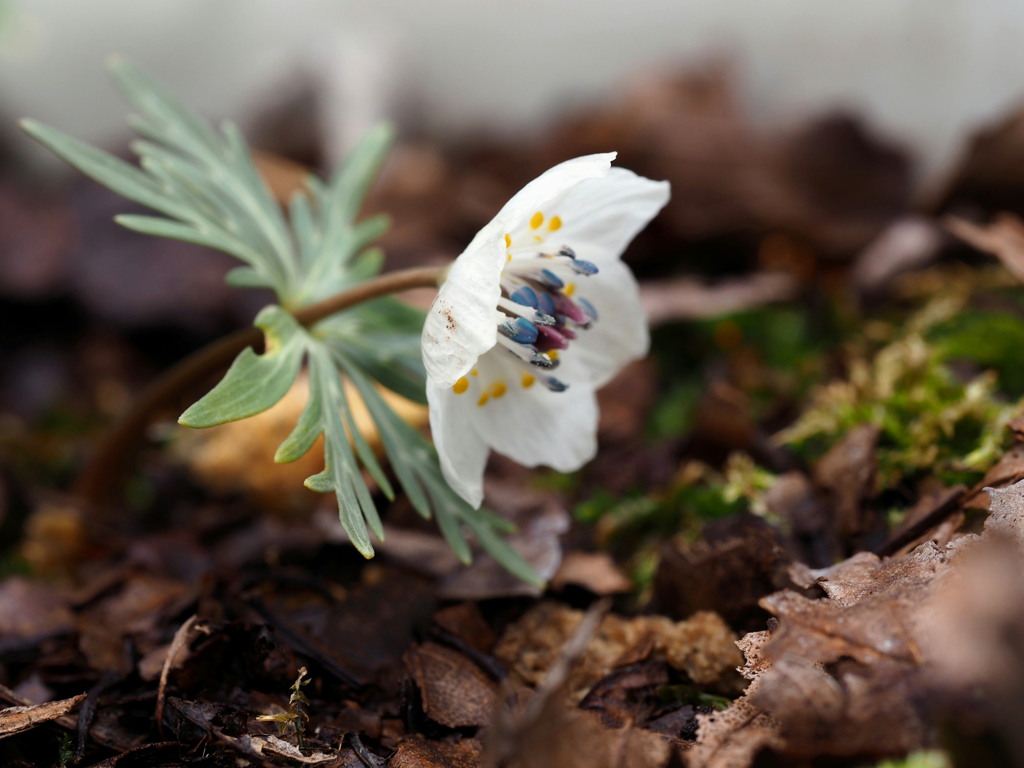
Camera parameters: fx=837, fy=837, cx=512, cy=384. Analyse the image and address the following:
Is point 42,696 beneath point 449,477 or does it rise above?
beneath

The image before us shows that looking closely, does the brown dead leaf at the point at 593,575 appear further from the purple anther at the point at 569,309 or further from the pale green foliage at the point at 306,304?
the purple anther at the point at 569,309

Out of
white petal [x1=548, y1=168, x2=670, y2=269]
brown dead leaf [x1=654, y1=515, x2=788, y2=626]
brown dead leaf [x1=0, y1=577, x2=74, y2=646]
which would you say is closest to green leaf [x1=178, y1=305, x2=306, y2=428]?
white petal [x1=548, y1=168, x2=670, y2=269]

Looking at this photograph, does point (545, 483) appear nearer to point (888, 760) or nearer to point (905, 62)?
point (888, 760)

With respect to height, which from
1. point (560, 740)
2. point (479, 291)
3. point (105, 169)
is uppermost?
point (105, 169)

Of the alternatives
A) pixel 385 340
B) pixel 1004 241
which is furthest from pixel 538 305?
pixel 1004 241

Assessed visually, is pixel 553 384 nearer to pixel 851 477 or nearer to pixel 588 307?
pixel 588 307

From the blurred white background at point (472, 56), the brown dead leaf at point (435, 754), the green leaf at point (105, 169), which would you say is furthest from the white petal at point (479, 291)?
the blurred white background at point (472, 56)

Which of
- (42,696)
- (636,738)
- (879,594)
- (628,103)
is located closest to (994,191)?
(628,103)
